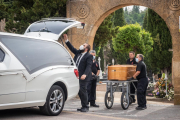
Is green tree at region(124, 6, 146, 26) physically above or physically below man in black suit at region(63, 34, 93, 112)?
above

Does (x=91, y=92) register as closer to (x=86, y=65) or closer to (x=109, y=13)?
(x=86, y=65)

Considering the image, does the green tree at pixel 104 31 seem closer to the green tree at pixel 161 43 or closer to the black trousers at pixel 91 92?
the green tree at pixel 161 43

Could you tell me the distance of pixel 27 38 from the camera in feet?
22.6

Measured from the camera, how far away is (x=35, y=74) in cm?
659

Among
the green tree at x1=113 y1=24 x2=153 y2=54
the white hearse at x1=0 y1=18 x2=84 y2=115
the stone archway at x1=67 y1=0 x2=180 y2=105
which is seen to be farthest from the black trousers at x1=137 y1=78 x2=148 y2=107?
the green tree at x1=113 y1=24 x2=153 y2=54

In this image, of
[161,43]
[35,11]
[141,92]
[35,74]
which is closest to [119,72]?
Answer: [141,92]

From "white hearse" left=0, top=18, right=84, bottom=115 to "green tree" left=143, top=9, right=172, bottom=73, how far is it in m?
23.0

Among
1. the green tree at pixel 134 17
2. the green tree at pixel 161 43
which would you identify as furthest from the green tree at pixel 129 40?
the green tree at pixel 134 17

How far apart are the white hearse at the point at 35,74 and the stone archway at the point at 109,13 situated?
168 inches

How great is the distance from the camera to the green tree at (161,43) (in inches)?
1166

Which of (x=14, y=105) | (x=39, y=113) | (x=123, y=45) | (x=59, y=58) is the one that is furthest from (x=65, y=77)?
(x=123, y=45)

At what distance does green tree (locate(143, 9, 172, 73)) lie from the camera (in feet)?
97.1

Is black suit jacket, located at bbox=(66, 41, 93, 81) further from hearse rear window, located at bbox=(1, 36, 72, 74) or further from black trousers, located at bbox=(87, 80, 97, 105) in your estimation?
black trousers, located at bbox=(87, 80, 97, 105)

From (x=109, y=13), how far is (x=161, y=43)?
725 inches
